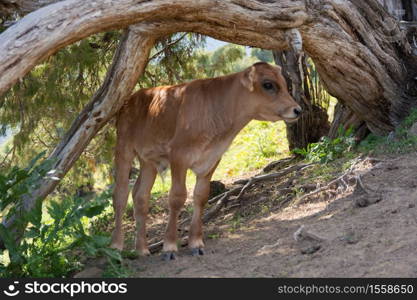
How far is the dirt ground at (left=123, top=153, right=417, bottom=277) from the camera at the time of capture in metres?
6.35

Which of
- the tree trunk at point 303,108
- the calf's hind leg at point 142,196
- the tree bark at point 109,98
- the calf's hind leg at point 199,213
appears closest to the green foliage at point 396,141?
the tree trunk at point 303,108

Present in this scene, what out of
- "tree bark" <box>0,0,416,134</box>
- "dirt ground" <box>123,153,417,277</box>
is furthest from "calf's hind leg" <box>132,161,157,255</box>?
"tree bark" <box>0,0,416,134</box>

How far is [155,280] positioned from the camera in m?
6.51

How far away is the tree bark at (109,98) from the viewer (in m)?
8.45

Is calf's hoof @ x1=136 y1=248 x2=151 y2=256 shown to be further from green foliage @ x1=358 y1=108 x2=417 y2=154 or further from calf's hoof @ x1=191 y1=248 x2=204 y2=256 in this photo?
green foliage @ x1=358 y1=108 x2=417 y2=154

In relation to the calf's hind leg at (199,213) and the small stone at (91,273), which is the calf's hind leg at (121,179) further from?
the small stone at (91,273)

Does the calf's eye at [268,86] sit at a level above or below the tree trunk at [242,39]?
below

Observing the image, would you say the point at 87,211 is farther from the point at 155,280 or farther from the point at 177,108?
the point at 177,108

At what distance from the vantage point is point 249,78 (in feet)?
26.6

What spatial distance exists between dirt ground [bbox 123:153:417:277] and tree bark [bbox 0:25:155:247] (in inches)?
59.0

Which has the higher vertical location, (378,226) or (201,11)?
(201,11)

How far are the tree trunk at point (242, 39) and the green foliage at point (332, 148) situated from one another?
345mm

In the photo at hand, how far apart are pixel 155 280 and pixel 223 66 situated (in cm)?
600

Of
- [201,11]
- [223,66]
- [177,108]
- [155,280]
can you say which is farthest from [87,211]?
[223,66]
